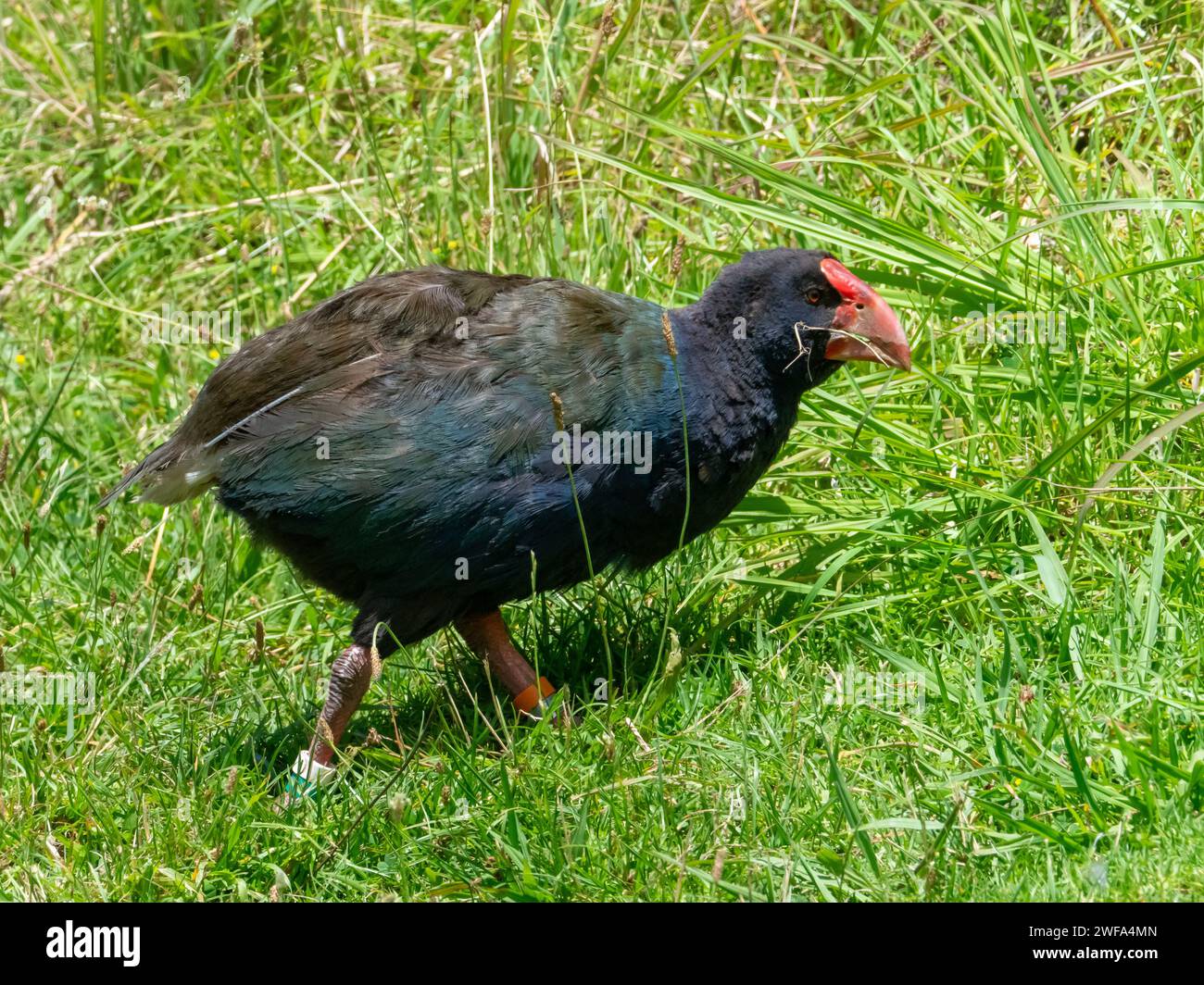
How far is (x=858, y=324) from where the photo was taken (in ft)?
10.5

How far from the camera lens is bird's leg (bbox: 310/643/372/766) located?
3109 millimetres

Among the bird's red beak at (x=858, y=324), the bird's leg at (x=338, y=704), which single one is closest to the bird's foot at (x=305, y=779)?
the bird's leg at (x=338, y=704)

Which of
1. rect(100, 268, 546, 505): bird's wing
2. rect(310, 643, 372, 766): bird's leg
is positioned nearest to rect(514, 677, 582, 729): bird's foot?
rect(310, 643, 372, 766): bird's leg

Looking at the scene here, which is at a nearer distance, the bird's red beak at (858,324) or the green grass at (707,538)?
the green grass at (707,538)

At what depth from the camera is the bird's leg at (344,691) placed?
122 inches

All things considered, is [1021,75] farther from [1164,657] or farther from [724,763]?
[724,763]

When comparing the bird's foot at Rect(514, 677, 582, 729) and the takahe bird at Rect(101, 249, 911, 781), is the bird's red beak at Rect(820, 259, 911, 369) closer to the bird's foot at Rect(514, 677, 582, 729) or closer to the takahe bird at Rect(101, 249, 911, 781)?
the takahe bird at Rect(101, 249, 911, 781)

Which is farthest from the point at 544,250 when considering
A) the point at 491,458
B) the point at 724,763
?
the point at 724,763

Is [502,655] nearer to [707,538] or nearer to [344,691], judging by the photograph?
[344,691]

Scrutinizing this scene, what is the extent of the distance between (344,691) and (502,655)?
395mm

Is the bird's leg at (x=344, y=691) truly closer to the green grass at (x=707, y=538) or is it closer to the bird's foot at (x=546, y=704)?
the green grass at (x=707, y=538)

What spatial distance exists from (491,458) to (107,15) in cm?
337

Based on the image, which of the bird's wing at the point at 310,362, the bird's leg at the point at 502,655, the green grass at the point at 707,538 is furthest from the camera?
the bird's leg at the point at 502,655

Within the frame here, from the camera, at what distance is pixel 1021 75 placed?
354 centimetres
